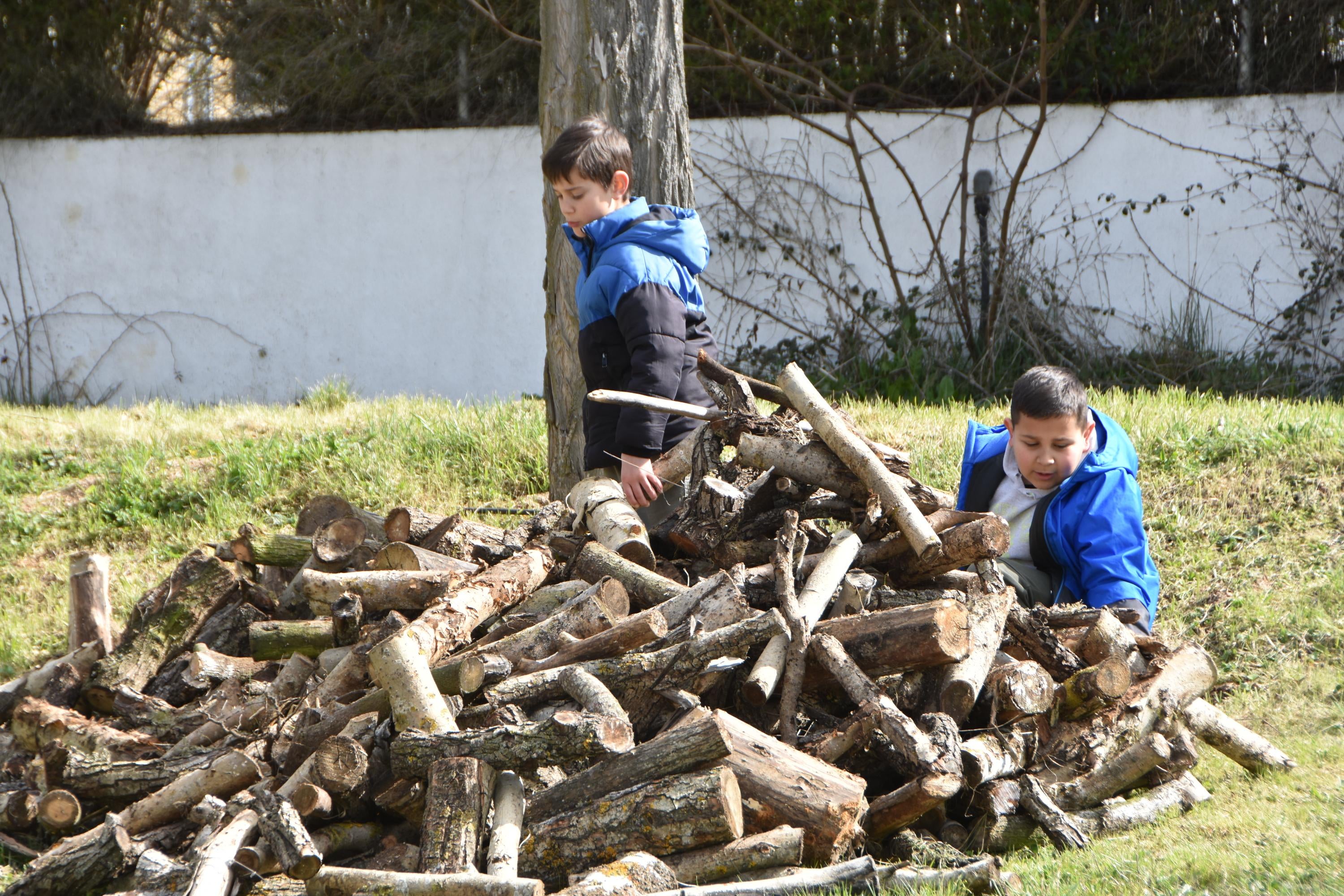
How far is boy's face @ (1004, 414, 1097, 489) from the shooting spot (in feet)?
12.5

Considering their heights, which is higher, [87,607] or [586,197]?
[586,197]

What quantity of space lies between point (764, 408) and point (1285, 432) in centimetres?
285

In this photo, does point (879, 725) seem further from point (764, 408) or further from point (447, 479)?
A: point (764, 408)

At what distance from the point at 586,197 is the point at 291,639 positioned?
1858 mm

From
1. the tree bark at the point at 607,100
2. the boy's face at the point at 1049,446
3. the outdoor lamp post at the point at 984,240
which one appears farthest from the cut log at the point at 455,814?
the outdoor lamp post at the point at 984,240

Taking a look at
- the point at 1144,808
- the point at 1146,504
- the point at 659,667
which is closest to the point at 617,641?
the point at 659,667

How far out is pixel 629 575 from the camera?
3.82 m

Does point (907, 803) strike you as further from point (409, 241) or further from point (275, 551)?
point (409, 241)

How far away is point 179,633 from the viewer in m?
4.32

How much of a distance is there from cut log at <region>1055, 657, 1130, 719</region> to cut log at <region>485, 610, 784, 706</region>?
87 centimetres

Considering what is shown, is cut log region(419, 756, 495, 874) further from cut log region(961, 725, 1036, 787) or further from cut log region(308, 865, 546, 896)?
cut log region(961, 725, 1036, 787)

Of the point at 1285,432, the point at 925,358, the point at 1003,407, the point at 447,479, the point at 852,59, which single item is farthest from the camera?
the point at 852,59

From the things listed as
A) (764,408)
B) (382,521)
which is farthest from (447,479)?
(764,408)

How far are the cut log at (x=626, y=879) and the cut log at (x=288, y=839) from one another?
63 centimetres
